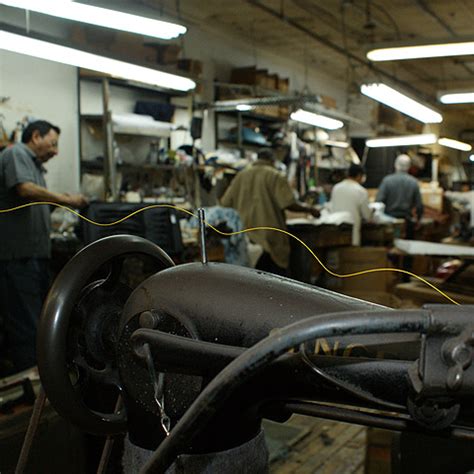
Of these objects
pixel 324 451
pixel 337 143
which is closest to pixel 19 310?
pixel 324 451

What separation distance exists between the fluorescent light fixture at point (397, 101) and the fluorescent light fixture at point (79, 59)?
1.62 meters

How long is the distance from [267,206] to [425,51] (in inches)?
76.2

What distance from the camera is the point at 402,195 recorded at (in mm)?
7824

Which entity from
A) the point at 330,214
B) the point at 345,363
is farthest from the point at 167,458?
the point at 330,214

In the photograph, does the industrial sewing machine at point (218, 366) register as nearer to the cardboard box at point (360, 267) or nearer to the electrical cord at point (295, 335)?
the electrical cord at point (295, 335)

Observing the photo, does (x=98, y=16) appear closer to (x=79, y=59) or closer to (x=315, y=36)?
(x=79, y=59)

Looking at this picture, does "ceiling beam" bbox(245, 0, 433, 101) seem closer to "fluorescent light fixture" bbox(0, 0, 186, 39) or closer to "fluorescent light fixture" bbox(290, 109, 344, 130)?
"fluorescent light fixture" bbox(290, 109, 344, 130)

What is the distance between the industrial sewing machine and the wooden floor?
181 centimetres

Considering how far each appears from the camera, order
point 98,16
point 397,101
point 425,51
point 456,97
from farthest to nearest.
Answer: point 397,101 → point 456,97 → point 425,51 → point 98,16

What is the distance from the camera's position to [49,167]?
16.6ft

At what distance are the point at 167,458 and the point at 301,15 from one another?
6562 mm

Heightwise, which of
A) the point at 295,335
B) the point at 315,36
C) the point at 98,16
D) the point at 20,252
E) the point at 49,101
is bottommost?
the point at 20,252

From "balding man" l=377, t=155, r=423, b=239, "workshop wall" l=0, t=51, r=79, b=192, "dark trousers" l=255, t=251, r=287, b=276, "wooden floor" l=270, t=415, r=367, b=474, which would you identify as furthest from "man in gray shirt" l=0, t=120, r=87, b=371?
"balding man" l=377, t=155, r=423, b=239

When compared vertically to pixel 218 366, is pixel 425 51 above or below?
above
